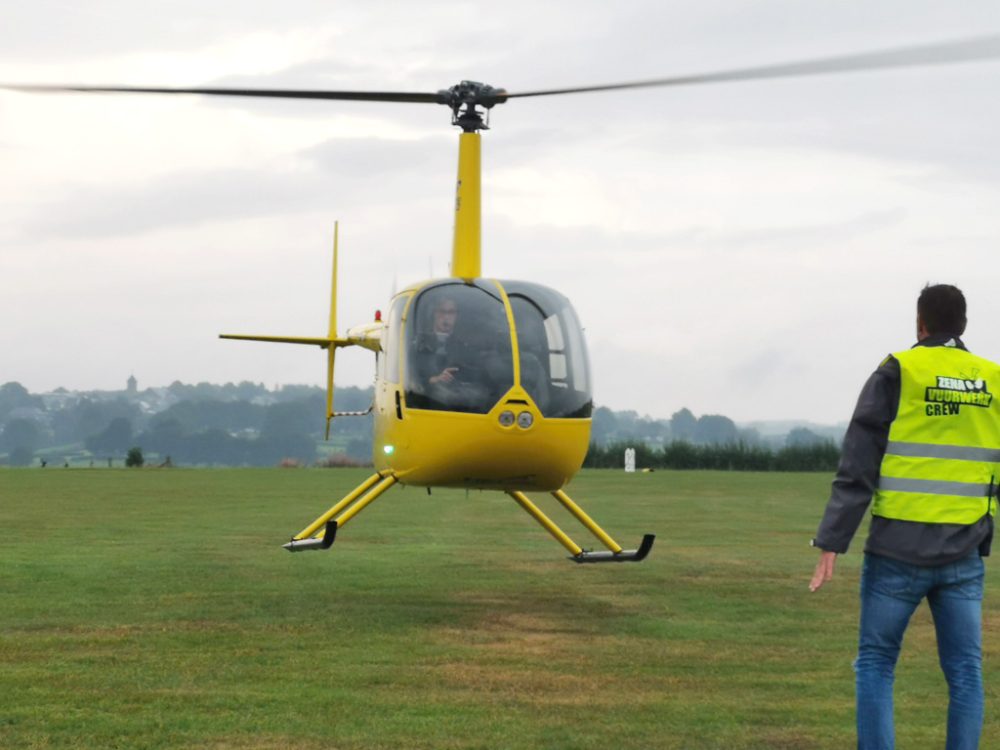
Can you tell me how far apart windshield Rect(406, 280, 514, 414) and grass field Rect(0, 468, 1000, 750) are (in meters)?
1.82

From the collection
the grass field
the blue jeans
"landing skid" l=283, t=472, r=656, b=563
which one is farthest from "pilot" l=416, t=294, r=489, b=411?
the blue jeans

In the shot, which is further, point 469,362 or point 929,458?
point 469,362

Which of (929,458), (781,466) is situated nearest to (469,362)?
(929,458)

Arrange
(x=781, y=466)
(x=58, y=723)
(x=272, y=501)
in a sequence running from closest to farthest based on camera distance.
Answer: (x=58, y=723) < (x=272, y=501) < (x=781, y=466)

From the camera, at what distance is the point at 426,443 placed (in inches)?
494

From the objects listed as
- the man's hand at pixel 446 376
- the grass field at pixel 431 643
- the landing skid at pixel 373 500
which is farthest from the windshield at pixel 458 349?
the grass field at pixel 431 643

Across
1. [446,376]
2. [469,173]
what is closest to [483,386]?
[446,376]

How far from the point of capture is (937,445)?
652 centimetres

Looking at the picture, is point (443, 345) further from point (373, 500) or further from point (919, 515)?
point (919, 515)

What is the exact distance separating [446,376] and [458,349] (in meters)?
0.24

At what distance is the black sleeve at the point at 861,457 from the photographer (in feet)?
21.0

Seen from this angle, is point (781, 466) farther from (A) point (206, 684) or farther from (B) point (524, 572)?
(A) point (206, 684)

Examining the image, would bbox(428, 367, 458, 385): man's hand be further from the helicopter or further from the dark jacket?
the dark jacket

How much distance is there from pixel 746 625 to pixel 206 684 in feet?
15.7
